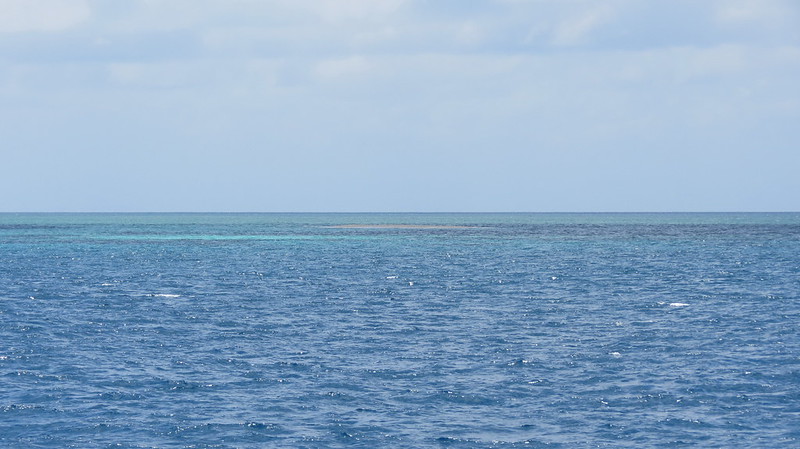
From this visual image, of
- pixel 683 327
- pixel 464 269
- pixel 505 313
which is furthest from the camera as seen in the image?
pixel 464 269

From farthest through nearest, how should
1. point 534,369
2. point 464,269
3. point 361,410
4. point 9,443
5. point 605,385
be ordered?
point 464,269 < point 534,369 < point 605,385 < point 361,410 < point 9,443

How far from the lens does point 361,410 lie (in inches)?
1164

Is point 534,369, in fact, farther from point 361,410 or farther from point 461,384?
point 361,410

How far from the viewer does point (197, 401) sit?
101ft

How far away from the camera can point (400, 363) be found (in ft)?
121

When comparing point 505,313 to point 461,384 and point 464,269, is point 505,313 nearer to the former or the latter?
point 461,384

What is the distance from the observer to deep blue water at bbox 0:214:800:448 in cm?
2736

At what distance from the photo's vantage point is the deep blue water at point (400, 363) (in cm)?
2736

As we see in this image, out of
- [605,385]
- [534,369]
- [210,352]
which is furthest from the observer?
[210,352]

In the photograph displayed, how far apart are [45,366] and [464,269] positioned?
57.1 metres

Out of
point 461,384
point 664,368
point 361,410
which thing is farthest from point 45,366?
point 664,368

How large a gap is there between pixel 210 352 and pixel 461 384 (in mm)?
12663

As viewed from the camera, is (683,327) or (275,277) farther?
(275,277)

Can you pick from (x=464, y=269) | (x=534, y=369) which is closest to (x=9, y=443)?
(x=534, y=369)
